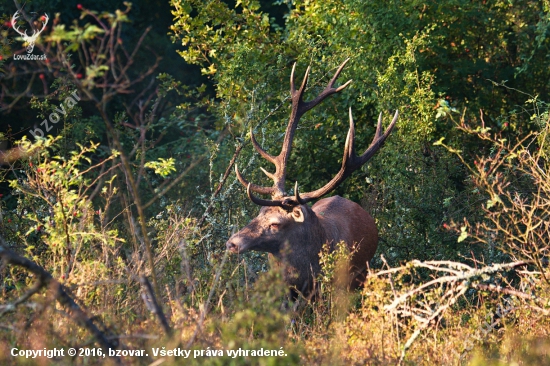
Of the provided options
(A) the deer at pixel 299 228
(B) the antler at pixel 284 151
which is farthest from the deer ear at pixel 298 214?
(B) the antler at pixel 284 151

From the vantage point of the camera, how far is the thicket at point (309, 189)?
15.2ft

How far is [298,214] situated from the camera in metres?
7.19

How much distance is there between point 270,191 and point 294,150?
2495 millimetres

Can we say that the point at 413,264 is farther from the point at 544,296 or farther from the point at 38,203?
the point at 38,203

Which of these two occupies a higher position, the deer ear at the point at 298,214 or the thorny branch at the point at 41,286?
the thorny branch at the point at 41,286

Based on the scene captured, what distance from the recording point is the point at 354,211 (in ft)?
27.1

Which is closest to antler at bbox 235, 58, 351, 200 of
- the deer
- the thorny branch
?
the deer

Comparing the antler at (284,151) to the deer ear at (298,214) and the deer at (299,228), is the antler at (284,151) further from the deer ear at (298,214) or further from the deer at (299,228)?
the deer ear at (298,214)

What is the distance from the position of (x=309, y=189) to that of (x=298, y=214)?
2642mm

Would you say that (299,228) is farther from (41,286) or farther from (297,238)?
Result: (41,286)

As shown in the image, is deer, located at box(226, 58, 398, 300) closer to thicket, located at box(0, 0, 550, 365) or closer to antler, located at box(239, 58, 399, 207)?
antler, located at box(239, 58, 399, 207)

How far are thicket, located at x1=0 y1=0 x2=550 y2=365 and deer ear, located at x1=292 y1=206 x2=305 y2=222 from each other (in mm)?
513

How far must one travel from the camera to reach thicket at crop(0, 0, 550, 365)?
463 centimetres

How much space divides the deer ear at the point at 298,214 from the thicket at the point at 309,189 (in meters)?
0.51
